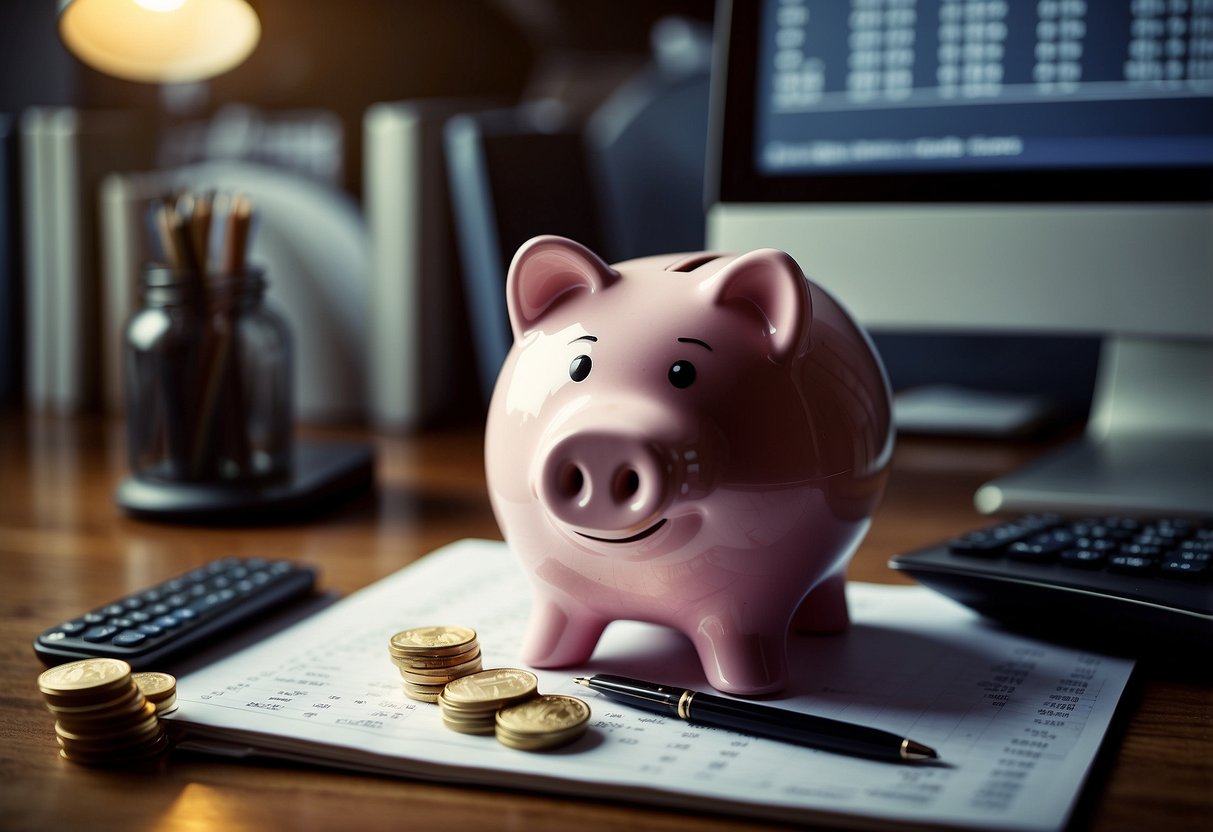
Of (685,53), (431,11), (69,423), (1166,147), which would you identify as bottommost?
(69,423)

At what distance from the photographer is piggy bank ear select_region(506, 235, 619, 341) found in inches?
19.4

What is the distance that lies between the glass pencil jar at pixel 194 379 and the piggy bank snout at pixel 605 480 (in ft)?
1.48

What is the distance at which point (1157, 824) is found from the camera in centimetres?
37

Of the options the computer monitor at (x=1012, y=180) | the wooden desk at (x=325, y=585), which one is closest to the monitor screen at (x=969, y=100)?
the computer monitor at (x=1012, y=180)

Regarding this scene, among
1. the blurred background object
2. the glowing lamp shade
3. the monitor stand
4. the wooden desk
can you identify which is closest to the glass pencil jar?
the wooden desk

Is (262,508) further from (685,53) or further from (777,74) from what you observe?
(685,53)

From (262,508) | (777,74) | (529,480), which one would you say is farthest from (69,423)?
(529,480)

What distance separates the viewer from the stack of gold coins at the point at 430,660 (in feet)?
1.53

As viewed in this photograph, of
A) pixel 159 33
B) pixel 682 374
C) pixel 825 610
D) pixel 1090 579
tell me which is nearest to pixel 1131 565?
pixel 1090 579

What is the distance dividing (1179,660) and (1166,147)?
1.50 ft

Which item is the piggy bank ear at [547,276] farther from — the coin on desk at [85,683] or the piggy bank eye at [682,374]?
the coin on desk at [85,683]

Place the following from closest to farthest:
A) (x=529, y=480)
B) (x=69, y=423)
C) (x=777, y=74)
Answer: (x=529, y=480)
(x=777, y=74)
(x=69, y=423)

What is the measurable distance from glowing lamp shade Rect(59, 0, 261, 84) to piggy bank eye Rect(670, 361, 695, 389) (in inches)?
21.5

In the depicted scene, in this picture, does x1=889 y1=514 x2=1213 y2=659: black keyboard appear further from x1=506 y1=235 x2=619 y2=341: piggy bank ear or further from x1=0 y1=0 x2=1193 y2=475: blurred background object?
x1=0 y1=0 x2=1193 y2=475: blurred background object
